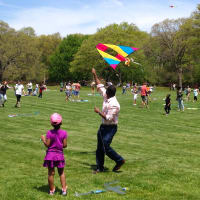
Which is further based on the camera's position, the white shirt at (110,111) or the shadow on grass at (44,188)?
the white shirt at (110,111)

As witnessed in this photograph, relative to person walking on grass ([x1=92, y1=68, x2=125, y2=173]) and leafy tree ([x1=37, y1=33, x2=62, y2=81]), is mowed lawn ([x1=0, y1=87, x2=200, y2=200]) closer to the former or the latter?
person walking on grass ([x1=92, y1=68, x2=125, y2=173])

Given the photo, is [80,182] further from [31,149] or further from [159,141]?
[159,141]

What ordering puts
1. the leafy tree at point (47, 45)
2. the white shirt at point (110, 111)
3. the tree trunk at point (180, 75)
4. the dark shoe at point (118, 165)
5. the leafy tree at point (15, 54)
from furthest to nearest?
the leafy tree at point (47, 45) → the tree trunk at point (180, 75) → the leafy tree at point (15, 54) → the dark shoe at point (118, 165) → the white shirt at point (110, 111)

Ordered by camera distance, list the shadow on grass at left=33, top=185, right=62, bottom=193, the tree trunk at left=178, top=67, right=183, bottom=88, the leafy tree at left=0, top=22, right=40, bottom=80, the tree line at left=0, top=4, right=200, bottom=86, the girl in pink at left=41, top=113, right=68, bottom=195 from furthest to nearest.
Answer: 1. the tree trunk at left=178, top=67, right=183, bottom=88
2. the leafy tree at left=0, top=22, right=40, bottom=80
3. the tree line at left=0, top=4, right=200, bottom=86
4. the shadow on grass at left=33, top=185, right=62, bottom=193
5. the girl in pink at left=41, top=113, right=68, bottom=195

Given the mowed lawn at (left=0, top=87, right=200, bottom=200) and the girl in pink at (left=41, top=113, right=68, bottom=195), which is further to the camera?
the mowed lawn at (left=0, top=87, right=200, bottom=200)

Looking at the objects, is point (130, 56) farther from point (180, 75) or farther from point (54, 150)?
point (54, 150)

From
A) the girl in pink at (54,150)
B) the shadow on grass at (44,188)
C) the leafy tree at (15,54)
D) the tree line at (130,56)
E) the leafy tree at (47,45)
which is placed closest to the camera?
the girl in pink at (54,150)

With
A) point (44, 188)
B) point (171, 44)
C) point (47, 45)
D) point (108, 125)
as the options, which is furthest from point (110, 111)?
point (47, 45)

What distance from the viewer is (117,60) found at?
31.8 feet

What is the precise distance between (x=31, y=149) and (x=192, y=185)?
17.7 ft

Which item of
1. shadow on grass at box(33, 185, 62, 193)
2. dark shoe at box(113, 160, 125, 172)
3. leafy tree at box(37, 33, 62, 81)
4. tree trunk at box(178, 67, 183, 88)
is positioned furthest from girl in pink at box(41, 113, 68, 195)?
leafy tree at box(37, 33, 62, 81)

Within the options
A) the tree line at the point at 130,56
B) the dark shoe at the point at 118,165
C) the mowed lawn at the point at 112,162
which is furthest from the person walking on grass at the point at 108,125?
the tree line at the point at 130,56

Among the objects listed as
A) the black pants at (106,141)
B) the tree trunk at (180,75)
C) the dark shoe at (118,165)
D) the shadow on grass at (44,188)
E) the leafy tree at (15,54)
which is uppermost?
the leafy tree at (15,54)

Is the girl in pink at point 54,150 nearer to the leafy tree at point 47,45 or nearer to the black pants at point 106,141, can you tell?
the black pants at point 106,141
